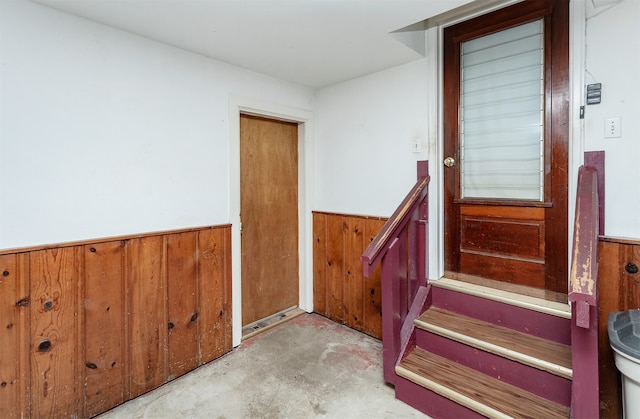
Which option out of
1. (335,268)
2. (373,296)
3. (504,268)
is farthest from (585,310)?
(335,268)

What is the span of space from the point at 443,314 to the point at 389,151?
1283 millimetres

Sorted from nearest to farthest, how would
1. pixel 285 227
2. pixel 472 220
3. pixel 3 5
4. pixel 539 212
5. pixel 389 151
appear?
pixel 3 5, pixel 539 212, pixel 472 220, pixel 389 151, pixel 285 227

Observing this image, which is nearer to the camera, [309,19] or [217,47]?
[309,19]

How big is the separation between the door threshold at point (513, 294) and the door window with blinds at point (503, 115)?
59 cm

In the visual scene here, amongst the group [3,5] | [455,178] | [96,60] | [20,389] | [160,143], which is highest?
[3,5]

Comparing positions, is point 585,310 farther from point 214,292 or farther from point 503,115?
point 214,292

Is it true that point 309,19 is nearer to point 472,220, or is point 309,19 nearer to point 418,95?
point 418,95

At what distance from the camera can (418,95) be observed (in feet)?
7.88

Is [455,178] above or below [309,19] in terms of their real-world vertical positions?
below

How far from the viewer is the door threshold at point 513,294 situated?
71.2 inches

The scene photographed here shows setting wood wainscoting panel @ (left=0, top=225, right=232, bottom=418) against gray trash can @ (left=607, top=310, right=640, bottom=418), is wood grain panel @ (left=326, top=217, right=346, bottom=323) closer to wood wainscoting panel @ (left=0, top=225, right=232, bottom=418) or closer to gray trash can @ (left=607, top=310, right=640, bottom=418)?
wood wainscoting panel @ (left=0, top=225, right=232, bottom=418)

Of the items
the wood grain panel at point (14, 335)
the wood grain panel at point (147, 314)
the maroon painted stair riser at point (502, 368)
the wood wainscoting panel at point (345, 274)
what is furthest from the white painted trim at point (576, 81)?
the wood grain panel at point (14, 335)

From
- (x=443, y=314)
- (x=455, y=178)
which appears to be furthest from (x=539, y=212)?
(x=443, y=314)

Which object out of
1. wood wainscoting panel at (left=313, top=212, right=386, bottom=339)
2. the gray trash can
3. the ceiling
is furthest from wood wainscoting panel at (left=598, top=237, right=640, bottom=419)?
the ceiling
